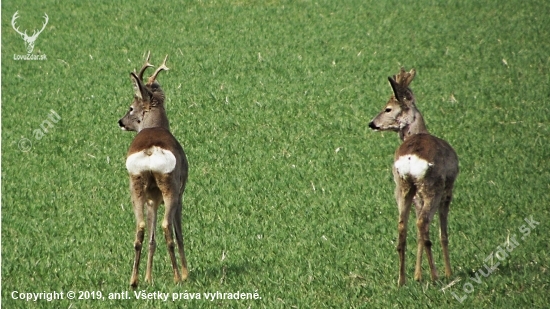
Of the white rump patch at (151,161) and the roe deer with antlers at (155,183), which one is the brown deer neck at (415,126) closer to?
the roe deer with antlers at (155,183)

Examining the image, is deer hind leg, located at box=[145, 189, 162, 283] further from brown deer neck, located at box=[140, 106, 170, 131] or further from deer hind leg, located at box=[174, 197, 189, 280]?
brown deer neck, located at box=[140, 106, 170, 131]

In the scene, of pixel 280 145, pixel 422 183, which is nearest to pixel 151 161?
pixel 422 183

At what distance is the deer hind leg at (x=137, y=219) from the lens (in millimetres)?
8555

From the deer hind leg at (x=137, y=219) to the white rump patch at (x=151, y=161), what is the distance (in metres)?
0.11

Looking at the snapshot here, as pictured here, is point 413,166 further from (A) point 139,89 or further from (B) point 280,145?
(B) point 280,145

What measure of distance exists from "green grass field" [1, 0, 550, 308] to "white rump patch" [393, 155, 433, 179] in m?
1.11

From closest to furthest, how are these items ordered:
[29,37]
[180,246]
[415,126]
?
[180,246]
[415,126]
[29,37]

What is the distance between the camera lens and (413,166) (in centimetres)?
855

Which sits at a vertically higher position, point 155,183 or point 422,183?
point 155,183

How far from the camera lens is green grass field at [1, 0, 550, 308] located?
30.4 ft

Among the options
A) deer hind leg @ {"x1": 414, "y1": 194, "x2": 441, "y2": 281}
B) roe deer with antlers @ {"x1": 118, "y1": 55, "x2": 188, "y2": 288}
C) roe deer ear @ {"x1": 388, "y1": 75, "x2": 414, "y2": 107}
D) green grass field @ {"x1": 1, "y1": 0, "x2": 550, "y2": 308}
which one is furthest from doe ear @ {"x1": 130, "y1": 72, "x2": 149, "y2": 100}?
deer hind leg @ {"x1": 414, "y1": 194, "x2": 441, "y2": 281}

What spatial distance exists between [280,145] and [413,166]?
6.97 metres

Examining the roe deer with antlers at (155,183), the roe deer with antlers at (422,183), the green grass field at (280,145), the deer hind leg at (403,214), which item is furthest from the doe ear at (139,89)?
the deer hind leg at (403,214)

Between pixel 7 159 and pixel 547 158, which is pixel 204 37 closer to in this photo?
pixel 7 159
